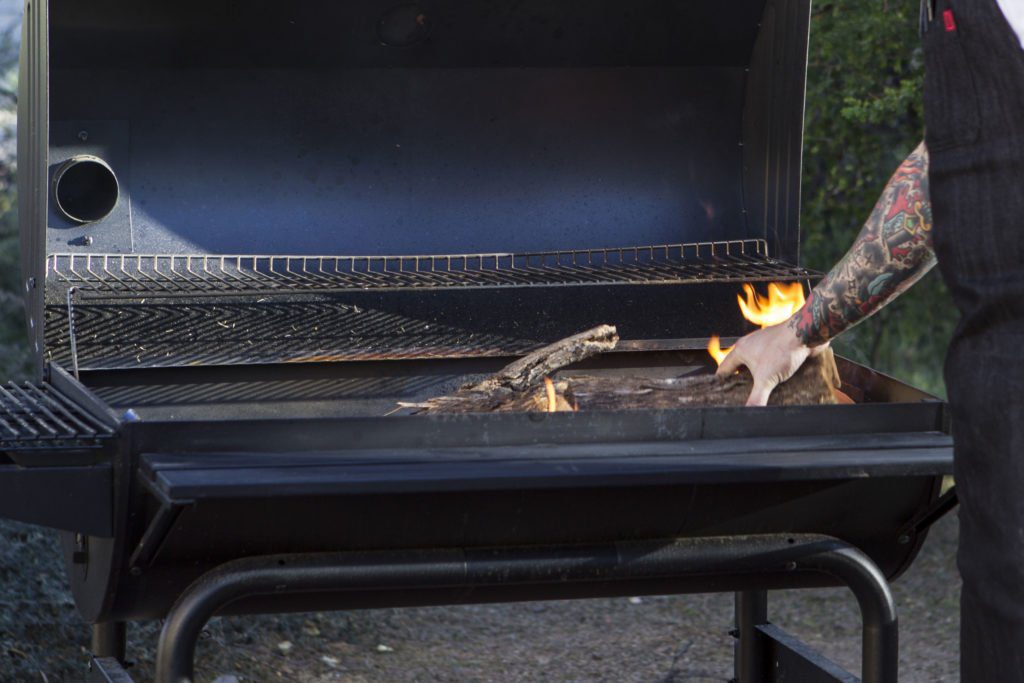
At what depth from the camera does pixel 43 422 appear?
195cm

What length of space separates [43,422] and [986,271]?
127cm

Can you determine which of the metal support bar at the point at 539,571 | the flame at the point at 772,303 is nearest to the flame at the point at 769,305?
the flame at the point at 772,303

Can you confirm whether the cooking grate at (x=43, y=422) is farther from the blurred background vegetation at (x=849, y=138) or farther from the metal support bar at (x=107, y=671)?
the blurred background vegetation at (x=849, y=138)

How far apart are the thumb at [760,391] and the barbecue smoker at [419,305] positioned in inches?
8.2

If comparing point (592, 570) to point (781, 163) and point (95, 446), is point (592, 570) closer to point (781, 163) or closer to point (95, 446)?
point (95, 446)

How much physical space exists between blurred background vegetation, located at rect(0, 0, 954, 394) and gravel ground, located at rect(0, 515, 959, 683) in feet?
2.57

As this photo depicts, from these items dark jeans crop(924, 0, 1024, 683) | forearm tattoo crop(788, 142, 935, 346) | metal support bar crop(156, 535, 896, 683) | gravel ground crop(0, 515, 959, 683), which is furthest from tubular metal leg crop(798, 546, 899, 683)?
gravel ground crop(0, 515, 959, 683)

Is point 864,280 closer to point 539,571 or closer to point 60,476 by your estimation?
point 539,571

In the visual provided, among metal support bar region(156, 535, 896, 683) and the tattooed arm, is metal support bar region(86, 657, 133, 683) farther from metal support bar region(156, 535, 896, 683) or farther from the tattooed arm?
the tattooed arm

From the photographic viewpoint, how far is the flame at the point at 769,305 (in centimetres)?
270

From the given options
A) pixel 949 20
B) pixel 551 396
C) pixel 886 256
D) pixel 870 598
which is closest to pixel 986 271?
pixel 949 20

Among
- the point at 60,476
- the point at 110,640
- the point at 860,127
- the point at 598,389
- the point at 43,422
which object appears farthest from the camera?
the point at 860,127

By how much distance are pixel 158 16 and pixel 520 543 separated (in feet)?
4.30

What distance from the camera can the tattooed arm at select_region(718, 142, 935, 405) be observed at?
197 centimetres
